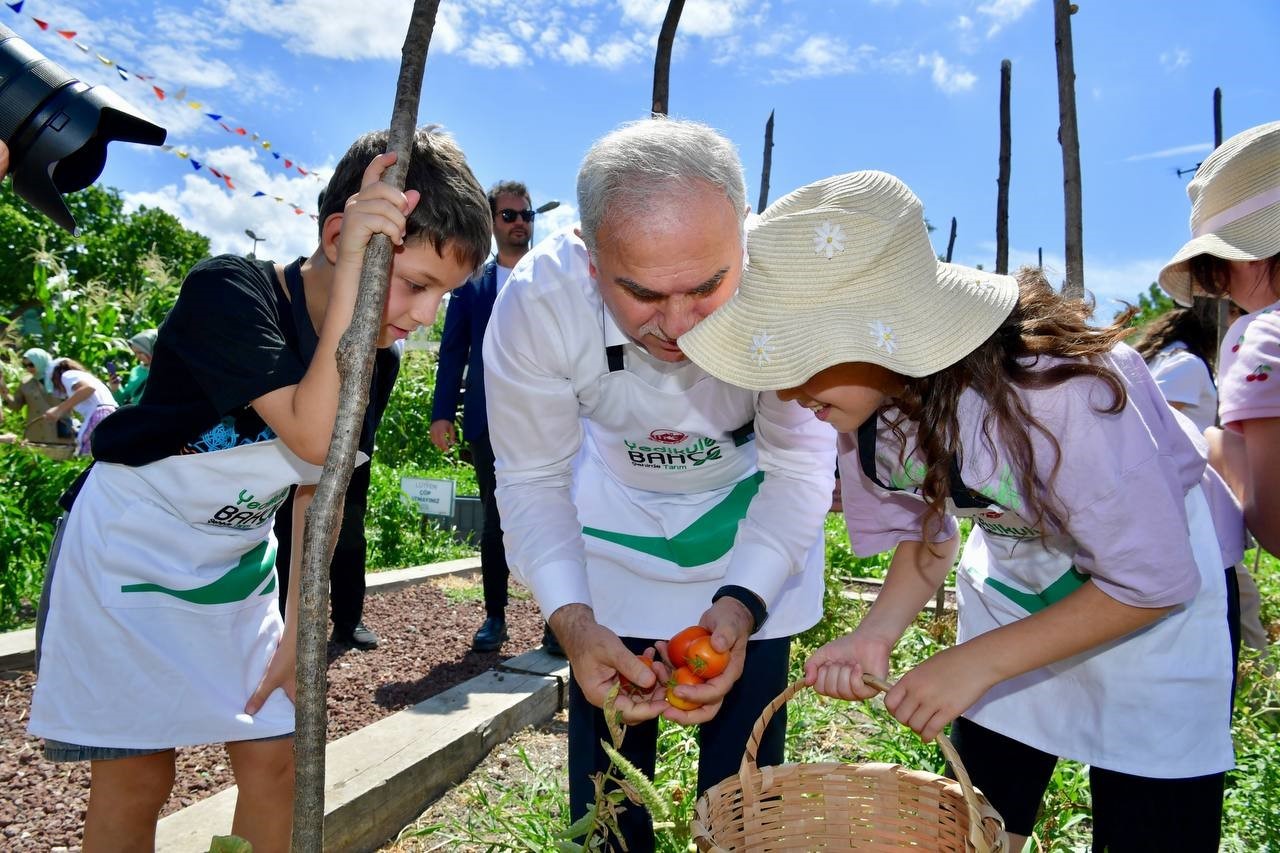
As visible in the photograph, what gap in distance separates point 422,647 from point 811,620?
2.79 metres

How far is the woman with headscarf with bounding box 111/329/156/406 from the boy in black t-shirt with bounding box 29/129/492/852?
350 centimetres

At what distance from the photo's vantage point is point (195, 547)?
5.82 feet

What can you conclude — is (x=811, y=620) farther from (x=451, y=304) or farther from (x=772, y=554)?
(x=451, y=304)

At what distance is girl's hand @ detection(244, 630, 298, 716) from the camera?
1811 millimetres

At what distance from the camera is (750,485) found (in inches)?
83.6

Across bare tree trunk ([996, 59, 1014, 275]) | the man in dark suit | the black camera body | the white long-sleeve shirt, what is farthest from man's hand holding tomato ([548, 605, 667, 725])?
bare tree trunk ([996, 59, 1014, 275])

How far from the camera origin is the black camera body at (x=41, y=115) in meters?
1.08

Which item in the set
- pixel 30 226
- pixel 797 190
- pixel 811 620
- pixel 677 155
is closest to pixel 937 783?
pixel 811 620

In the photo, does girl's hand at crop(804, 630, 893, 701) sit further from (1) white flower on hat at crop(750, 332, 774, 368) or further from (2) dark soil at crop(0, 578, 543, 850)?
(2) dark soil at crop(0, 578, 543, 850)

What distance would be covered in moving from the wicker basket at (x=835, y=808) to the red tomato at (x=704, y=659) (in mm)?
128

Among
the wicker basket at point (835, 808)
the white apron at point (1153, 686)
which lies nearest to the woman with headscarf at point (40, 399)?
the wicker basket at point (835, 808)

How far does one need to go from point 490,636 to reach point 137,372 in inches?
138

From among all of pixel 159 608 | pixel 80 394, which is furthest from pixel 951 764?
pixel 80 394

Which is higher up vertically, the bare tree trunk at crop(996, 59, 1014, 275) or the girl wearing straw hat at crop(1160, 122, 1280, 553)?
the bare tree trunk at crop(996, 59, 1014, 275)
